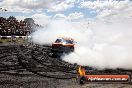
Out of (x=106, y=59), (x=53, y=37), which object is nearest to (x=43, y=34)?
(x=53, y=37)

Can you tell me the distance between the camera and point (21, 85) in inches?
504

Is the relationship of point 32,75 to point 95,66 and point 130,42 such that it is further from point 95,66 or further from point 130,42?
point 130,42

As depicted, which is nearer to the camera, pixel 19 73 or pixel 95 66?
pixel 19 73

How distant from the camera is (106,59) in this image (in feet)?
63.5

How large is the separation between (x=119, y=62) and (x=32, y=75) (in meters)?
6.07

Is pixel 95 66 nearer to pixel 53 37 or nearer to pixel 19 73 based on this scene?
pixel 19 73

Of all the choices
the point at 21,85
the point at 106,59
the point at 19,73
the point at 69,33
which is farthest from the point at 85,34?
the point at 21,85

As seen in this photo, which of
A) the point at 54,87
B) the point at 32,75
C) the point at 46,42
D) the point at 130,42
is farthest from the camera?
the point at 46,42

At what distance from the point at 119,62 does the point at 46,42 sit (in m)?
35.5

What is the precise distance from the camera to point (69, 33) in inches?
2163

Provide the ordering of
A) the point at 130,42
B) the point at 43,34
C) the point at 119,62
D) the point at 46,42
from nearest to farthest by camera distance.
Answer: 1. the point at 119,62
2. the point at 130,42
3. the point at 46,42
4. the point at 43,34

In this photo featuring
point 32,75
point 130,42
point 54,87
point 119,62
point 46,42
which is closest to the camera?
point 54,87

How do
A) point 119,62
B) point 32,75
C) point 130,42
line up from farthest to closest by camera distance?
point 130,42 < point 119,62 < point 32,75

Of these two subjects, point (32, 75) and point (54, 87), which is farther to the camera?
point (32, 75)
